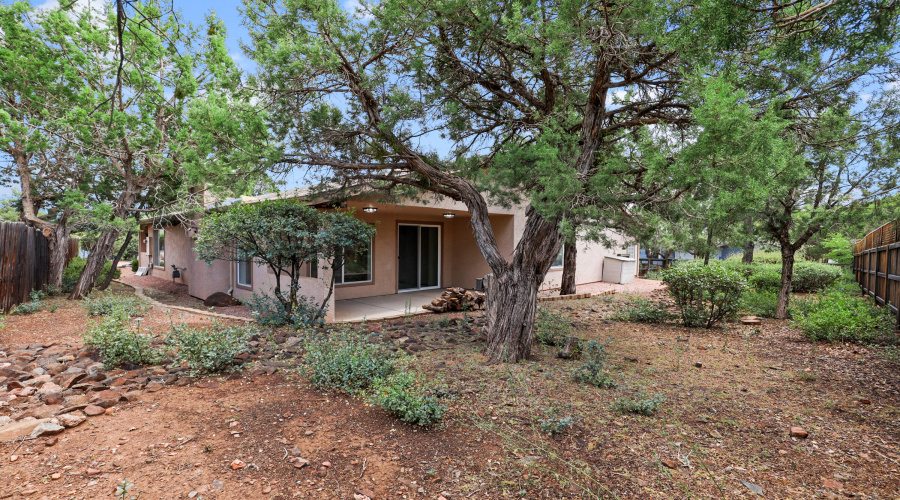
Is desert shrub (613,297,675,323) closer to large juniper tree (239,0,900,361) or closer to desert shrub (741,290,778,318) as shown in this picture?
desert shrub (741,290,778,318)

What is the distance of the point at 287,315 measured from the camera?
269 inches

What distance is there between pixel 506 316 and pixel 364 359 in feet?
5.97

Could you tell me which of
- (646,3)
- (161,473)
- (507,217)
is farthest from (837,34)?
(507,217)

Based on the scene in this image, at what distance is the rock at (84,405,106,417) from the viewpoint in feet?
10.2

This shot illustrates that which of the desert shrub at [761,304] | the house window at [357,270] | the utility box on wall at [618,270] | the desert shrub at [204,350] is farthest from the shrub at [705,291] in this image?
the utility box on wall at [618,270]

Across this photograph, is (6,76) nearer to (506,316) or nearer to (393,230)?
(393,230)

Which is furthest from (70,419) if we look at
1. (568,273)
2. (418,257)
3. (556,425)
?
(568,273)

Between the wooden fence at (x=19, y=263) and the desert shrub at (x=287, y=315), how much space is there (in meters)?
4.64

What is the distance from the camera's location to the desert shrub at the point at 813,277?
11.4m

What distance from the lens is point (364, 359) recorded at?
391 cm

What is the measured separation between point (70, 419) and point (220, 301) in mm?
8001

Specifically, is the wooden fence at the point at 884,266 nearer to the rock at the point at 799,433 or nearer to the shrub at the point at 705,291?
the shrub at the point at 705,291

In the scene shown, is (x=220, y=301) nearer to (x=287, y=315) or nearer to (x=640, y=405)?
(x=287, y=315)

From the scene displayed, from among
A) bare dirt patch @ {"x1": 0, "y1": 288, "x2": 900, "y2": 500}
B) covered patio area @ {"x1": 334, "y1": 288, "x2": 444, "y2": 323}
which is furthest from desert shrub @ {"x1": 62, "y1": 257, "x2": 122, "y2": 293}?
bare dirt patch @ {"x1": 0, "y1": 288, "x2": 900, "y2": 500}
